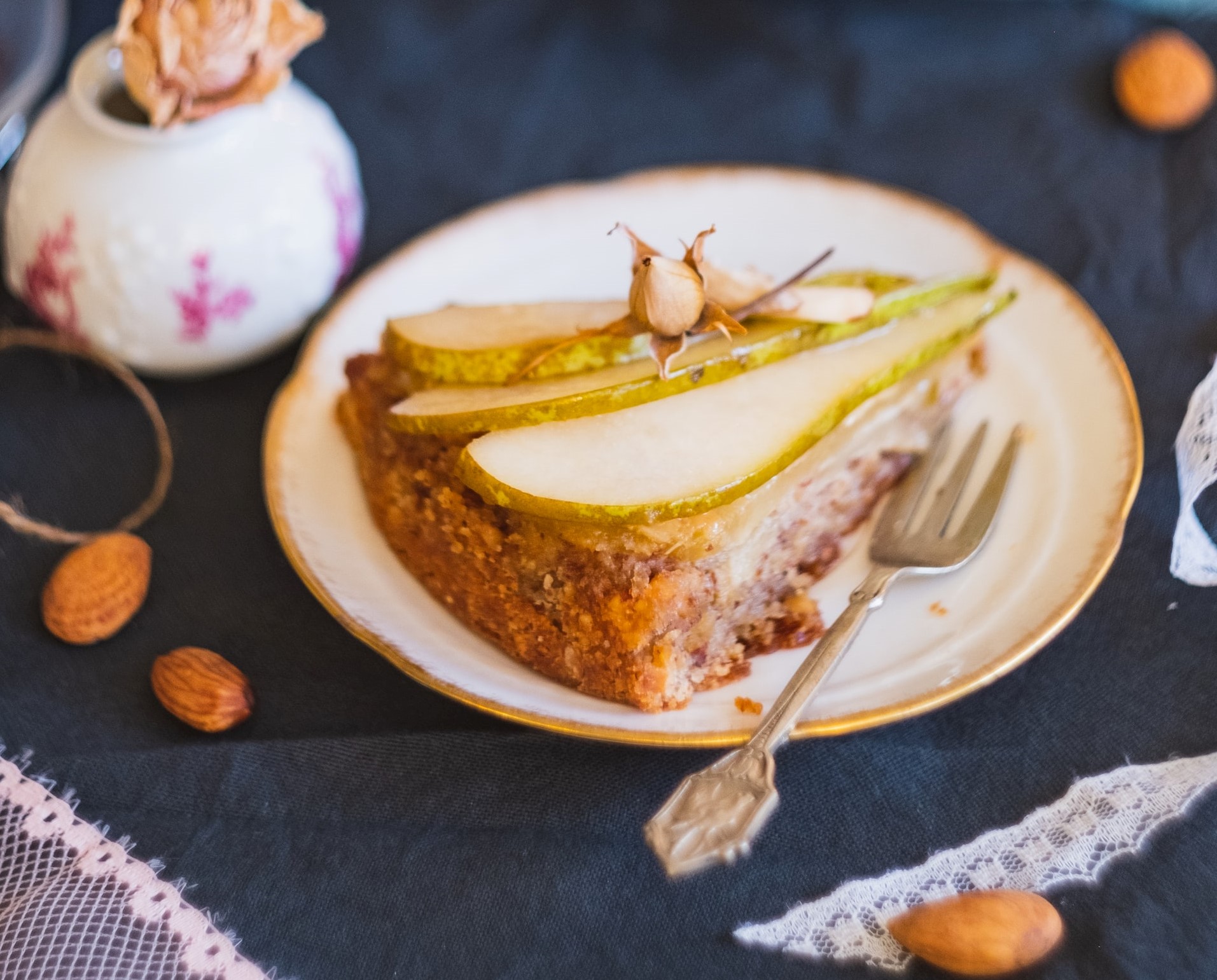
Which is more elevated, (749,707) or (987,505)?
(987,505)

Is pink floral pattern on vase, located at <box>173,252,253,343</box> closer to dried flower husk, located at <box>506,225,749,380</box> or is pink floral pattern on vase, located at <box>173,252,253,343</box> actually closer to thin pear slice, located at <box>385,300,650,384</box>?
thin pear slice, located at <box>385,300,650,384</box>

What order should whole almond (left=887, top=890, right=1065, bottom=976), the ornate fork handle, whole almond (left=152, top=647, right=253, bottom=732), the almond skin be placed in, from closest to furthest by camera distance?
the ornate fork handle < whole almond (left=887, top=890, right=1065, bottom=976) < whole almond (left=152, top=647, right=253, bottom=732) < the almond skin

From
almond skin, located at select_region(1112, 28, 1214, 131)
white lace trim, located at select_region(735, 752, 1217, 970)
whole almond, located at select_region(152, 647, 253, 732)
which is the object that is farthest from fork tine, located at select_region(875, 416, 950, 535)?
almond skin, located at select_region(1112, 28, 1214, 131)

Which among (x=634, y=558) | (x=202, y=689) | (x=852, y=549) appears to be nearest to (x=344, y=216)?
(x=202, y=689)

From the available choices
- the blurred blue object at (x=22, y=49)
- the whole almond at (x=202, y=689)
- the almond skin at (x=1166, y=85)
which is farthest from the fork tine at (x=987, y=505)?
the blurred blue object at (x=22, y=49)

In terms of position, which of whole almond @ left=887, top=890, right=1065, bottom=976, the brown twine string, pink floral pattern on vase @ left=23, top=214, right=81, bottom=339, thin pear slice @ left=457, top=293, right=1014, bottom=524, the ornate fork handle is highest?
thin pear slice @ left=457, top=293, right=1014, bottom=524

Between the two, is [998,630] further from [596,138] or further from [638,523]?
[596,138]

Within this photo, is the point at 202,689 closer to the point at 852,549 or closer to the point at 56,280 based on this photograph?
the point at 56,280
